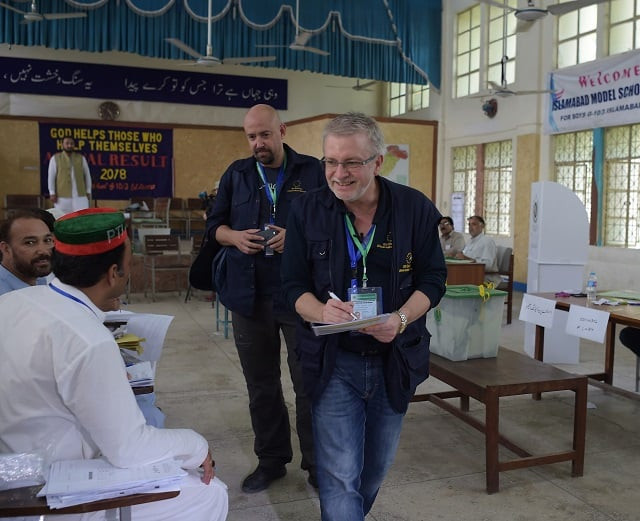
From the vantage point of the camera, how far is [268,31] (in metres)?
11.2

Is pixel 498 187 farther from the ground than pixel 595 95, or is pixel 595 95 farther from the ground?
pixel 595 95

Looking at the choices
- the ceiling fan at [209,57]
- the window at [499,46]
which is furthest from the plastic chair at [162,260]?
the window at [499,46]

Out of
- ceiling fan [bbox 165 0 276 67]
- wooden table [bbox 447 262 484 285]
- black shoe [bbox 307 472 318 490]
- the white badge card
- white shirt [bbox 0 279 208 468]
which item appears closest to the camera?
white shirt [bbox 0 279 208 468]

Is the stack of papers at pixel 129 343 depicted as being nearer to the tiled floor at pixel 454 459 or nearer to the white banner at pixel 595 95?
the tiled floor at pixel 454 459

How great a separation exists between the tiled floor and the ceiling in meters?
7.22

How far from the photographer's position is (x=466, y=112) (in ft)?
40.6

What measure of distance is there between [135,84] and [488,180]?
8.01 meters

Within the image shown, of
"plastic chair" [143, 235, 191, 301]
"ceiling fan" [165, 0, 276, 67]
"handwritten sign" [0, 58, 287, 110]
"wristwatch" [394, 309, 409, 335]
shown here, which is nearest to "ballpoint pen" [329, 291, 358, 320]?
"wristwatch" [394, 309, 409, 335]

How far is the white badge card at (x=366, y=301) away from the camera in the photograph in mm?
1763

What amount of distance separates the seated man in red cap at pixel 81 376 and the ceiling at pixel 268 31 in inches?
376

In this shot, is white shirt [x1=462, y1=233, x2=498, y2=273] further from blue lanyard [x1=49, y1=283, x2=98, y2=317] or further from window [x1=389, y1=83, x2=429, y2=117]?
window [x1=389, y1=83, x2=429, y2=117]

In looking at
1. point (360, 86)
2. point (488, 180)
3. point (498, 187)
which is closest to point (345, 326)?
point (498, 187)

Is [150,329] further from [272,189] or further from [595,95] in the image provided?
[595,95]

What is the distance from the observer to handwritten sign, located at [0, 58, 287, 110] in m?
13.8
